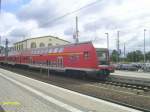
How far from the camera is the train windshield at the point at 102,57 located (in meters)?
26.4

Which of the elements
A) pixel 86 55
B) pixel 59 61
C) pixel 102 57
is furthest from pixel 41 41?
pixel 102 57

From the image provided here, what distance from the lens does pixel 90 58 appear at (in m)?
26.3

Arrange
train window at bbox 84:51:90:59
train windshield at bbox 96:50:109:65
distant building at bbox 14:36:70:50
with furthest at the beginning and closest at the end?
distant building at bbox 14:36:70:50
train window at bbox 84:51:90:59
train windshield at bbox 96:50:109:65

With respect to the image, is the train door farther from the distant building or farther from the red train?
the distant building

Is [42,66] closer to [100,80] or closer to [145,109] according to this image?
[100,80]

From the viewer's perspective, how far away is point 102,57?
87.7 ft

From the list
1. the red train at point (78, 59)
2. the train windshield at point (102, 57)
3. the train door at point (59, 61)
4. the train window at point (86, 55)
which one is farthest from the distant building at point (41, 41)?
the train windshield at point (102, 57)

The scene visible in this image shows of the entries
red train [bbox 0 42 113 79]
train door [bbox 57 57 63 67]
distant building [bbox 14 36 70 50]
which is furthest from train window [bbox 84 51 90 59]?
distant building [bbox 14 36 70 50]

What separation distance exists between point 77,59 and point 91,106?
15815 millimetres

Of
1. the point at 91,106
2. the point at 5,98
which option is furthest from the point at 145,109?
the point at 5,98

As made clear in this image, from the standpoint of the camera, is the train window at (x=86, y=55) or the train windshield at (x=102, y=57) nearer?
the train windshield at (x=102, y=57)

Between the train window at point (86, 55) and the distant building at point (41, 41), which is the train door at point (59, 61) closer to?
the train window at point (86, 55)

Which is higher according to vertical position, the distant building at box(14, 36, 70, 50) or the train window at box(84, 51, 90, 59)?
the distant building at box(14, 36, 70, 50)

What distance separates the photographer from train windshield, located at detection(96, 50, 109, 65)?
2635 centimetres
